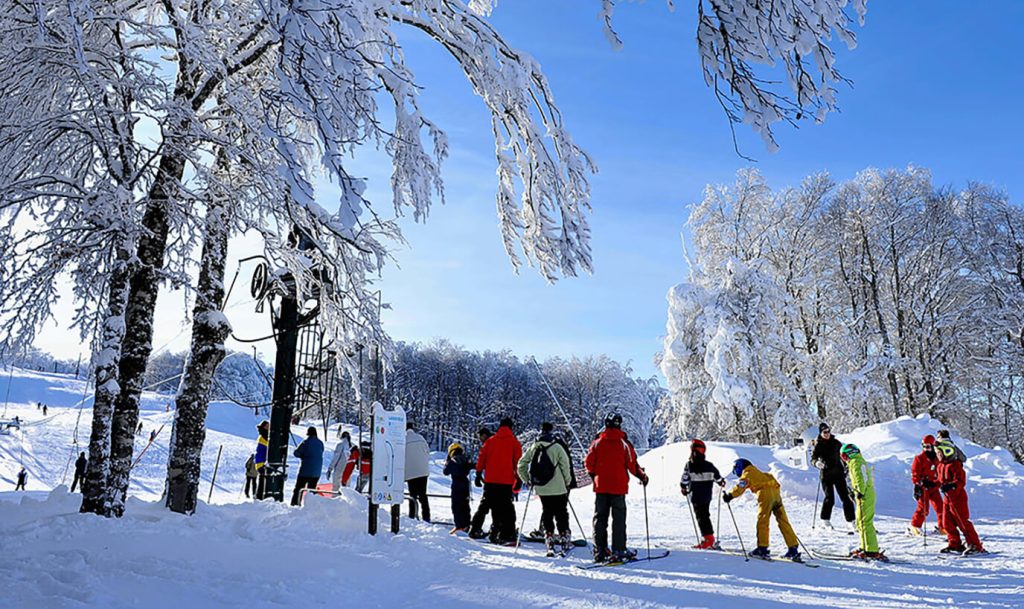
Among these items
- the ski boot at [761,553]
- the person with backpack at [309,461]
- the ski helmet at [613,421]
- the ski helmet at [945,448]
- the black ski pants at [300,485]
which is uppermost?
the ski helmet at [613,421]

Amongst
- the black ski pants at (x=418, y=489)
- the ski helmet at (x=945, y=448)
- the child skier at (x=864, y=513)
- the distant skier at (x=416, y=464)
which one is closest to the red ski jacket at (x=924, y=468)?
the ski helmet at (x=945, y=448)

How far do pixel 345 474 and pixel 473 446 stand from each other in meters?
Answer: 58.3

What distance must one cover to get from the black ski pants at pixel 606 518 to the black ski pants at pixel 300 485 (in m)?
7.09

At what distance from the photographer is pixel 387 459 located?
8.99 m

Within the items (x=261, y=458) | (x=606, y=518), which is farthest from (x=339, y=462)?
(x=606, y=518)

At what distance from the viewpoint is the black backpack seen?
8.65 metres

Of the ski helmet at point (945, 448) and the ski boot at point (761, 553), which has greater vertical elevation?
the ski helmet at point (945, 448)

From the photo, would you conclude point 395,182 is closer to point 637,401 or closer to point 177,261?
point 177,261

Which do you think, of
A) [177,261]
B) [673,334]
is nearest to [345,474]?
[177,261]

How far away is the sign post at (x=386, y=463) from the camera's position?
8.67 meters

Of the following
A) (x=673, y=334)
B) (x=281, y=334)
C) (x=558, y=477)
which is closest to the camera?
(x=558, y=477)

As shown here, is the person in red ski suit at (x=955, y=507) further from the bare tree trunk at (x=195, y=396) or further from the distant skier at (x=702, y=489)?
the bare tree trunk at (x=195, y=396)

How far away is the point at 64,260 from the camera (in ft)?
24.8

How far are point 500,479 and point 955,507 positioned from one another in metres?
6.23
